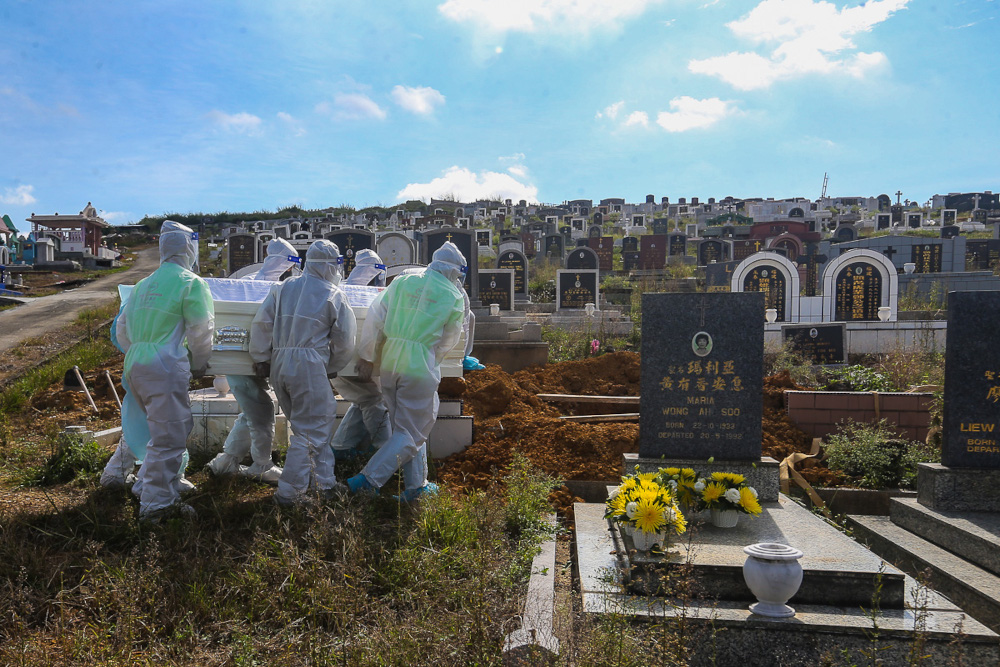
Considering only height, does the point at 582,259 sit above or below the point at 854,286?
above

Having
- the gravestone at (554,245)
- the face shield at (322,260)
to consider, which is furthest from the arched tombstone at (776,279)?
the gravestone at (554,245)

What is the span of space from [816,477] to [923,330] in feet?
26.0

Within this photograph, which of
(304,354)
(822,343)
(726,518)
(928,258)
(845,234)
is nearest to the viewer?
(726,518)

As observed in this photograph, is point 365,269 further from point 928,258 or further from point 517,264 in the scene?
point 928,258

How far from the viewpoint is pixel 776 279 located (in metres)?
15.4

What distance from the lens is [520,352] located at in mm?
11180

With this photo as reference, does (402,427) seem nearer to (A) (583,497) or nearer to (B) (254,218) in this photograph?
(A) (583,497)

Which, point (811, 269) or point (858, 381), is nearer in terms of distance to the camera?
point (858, 381)

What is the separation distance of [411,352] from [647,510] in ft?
7.45

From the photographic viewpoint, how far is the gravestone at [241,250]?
20.0 meters

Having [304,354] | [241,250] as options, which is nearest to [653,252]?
[241,250]

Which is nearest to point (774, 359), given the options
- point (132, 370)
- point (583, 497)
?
point (583, 497)

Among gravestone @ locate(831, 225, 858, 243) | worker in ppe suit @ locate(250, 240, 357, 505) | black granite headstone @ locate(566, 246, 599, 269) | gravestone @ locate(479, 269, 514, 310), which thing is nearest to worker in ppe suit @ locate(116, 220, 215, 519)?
worker in ppe suit @ locate(250, 240, 357, 505)

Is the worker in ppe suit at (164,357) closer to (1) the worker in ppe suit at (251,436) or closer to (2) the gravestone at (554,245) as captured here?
(1) the worker in ppe suit at (251,436)
